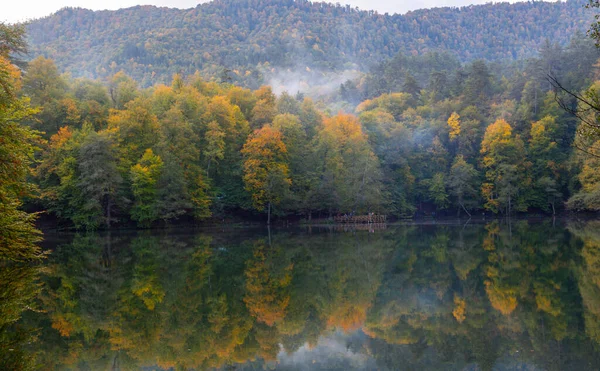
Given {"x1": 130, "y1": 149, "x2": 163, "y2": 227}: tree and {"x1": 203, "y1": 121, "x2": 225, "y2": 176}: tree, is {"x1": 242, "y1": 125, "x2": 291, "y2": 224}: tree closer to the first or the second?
{"x1": 203, "y1": 121, "x2": 225, "y2": 176}: tree

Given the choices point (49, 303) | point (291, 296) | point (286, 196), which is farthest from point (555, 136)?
point (49, 303)

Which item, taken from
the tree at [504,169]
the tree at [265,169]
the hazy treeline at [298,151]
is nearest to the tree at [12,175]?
the hazy treeline at [298,151]

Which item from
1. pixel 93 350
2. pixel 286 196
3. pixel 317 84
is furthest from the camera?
Answer: pixel 317 84

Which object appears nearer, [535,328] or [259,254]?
[535,328]

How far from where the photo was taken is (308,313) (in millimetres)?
13617

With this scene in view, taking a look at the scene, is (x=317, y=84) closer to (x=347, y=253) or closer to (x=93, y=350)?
(x=347, y=253)

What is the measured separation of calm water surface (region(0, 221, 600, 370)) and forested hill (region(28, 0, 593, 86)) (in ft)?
233

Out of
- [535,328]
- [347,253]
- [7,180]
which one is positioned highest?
[7,180]

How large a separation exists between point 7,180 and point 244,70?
120125 millimetres

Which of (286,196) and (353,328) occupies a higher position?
(353,328)

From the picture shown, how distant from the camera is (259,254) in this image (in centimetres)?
2706

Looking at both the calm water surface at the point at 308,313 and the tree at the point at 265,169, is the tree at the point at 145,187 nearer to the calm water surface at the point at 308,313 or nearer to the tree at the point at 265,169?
the tree at the point at 265,169

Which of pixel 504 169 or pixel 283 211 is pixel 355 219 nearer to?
pixel 283 211

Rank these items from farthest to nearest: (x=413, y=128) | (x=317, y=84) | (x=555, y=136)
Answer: (x=317, y=84) < (x=413, y=128) < (x=555, y=136)
